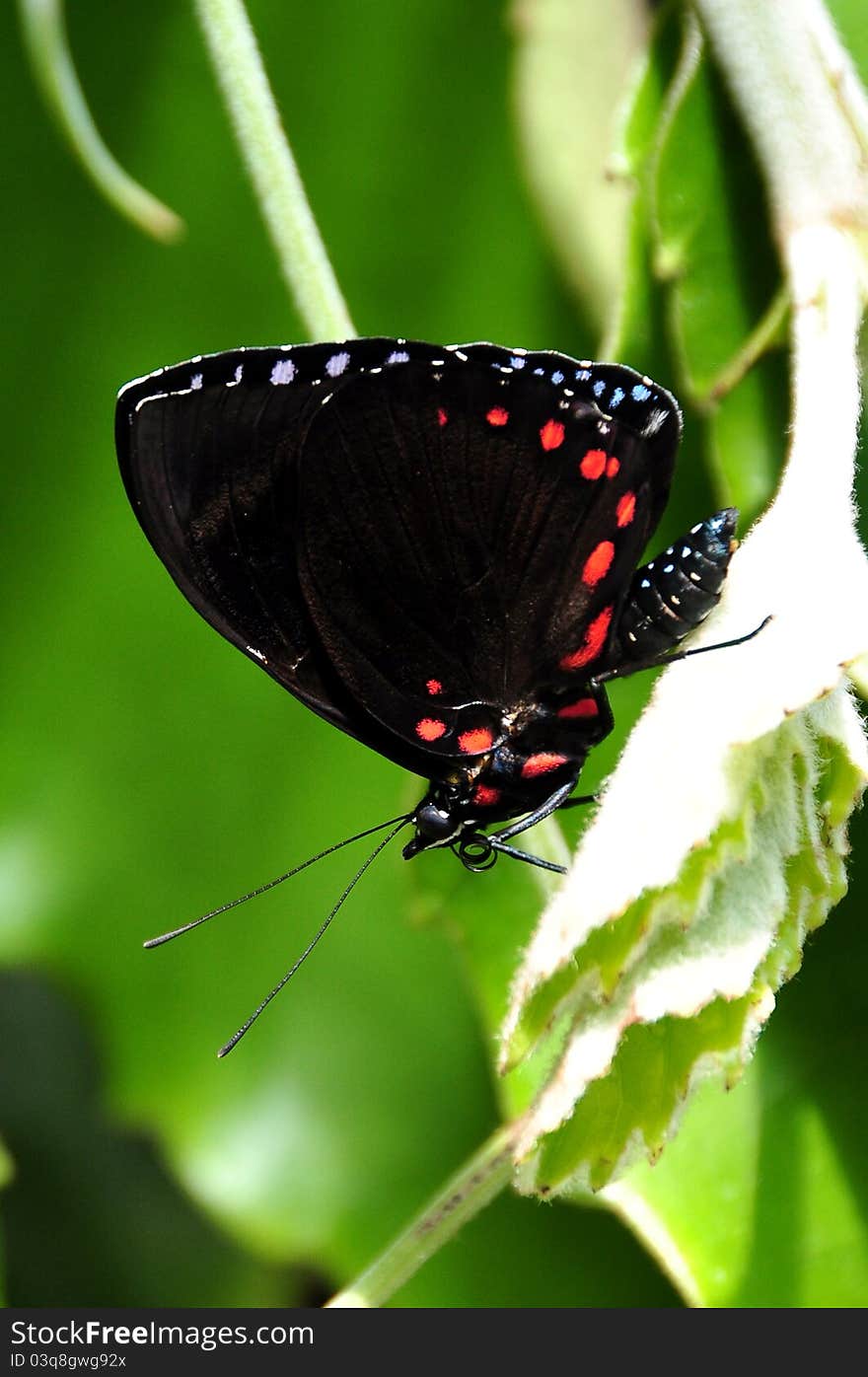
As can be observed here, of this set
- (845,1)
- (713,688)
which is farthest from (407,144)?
(713,688)

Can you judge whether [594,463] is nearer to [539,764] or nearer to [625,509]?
[625,509]

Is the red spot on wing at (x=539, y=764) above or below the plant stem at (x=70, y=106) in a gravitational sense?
below

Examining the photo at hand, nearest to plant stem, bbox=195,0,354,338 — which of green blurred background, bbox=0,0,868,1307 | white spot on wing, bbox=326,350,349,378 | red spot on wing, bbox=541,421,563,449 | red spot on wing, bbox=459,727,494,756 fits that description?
white spot on wing, bbox=326,350,349,378

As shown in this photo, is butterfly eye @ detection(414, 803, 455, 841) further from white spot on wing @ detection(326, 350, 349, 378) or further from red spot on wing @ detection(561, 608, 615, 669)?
white spot on wing @ detection(326, 350, 349, 378)

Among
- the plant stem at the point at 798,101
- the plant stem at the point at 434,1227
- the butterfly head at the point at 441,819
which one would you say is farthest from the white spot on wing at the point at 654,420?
the plant stem at the point at 434,1227

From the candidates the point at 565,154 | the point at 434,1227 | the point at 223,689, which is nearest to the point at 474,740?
the point at 434,1227

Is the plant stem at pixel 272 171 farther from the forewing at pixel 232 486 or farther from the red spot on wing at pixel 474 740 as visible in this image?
the red spot on wing at pixel 474 740
